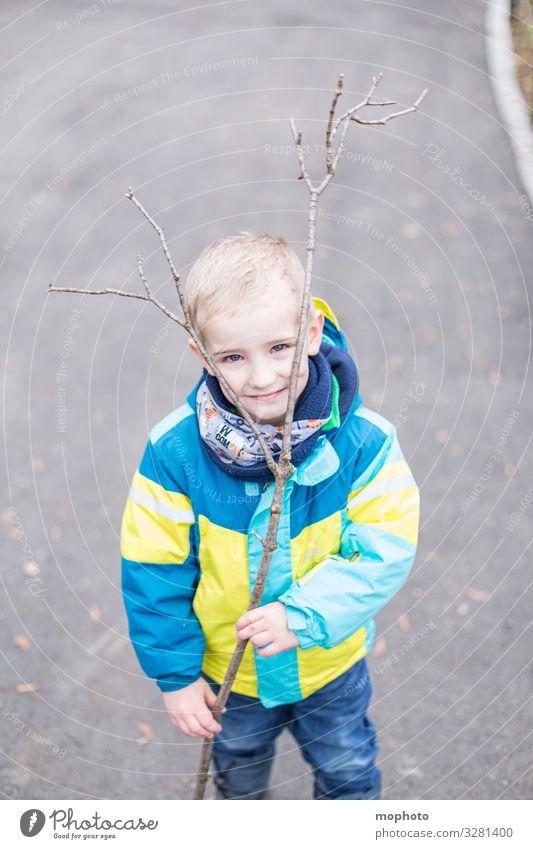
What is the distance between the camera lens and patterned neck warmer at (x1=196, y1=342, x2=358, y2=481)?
1.91m

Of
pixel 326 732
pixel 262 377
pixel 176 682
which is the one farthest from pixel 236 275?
pixel 326 732

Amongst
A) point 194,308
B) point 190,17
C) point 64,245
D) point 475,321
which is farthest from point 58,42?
point 194,308

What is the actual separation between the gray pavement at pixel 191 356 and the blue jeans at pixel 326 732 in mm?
480

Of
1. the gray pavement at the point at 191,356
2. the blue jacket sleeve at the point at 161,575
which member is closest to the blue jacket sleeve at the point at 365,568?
the blue jacket sleeve at the point at 161,575

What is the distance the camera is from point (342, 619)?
2.02 metres

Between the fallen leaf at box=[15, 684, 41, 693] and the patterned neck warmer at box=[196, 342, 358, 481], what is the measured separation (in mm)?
1742

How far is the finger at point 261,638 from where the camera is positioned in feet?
6.40

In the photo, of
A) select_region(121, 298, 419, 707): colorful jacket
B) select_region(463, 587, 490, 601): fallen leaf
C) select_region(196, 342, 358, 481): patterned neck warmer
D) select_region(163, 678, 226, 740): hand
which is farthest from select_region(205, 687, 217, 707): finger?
select_region(463, 587, 490, 601): fallen leaf

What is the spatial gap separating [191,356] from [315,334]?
303 centimetres

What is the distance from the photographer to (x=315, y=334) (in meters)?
1.96

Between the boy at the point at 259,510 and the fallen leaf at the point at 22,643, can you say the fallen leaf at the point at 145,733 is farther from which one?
→ the boy at the point at 259,510

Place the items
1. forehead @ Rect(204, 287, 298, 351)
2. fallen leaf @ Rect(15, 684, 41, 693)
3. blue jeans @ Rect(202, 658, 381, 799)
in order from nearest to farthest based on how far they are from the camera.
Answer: forehead @ Rect(204, 287, 298, 351) < blue jeans @ Rect(202, 658, 381, 799) < fallen leaf @ Rect(15, 684, 41, 693)

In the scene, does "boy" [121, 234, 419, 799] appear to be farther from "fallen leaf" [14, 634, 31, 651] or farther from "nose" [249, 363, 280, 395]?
"fallen leaf" [14, 634, 31, 651]

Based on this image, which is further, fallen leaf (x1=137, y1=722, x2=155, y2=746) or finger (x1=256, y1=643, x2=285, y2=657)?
fallen leaf (x1=137, y1=722, x2=155, y2=746)
